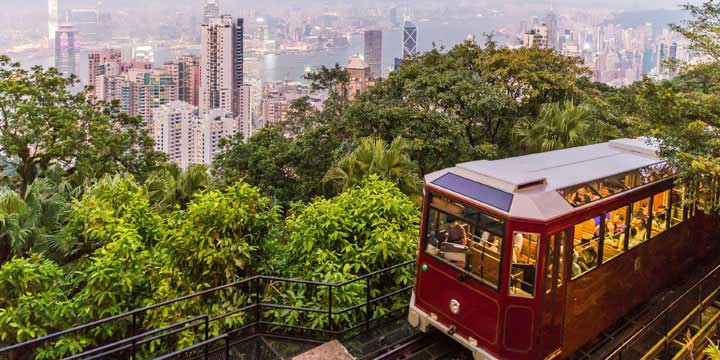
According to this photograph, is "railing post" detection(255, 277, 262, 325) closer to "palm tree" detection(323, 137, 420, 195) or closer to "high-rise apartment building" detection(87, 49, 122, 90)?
"palm tree" detection(323, 137, 420, 195)

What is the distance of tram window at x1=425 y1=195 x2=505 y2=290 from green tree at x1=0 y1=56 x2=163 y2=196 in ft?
42.0

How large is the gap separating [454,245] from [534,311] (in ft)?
4.10

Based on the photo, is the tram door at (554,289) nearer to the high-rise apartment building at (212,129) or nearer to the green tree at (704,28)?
the green tree at (704,28)

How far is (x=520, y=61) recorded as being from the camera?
61.3ft

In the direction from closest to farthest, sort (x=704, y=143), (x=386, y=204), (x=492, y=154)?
1. (x=704, y=143)
2. (x=386, y=204)
3. (x=492, y=154)

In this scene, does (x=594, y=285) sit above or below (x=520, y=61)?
below

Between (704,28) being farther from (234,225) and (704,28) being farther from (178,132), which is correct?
(178,132)

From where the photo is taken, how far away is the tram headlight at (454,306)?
21.6ft

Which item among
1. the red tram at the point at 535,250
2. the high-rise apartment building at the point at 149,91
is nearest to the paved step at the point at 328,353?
the red tram at the point at 535,250

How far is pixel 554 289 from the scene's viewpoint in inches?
240

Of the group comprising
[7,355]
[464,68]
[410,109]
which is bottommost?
[7,355]

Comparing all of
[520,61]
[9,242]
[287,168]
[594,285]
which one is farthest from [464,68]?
[9,242]

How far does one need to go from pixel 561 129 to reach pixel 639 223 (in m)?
6.95

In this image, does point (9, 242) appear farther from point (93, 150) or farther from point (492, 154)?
point (492, 154)
